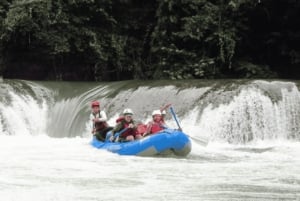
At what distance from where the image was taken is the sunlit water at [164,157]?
288 inches

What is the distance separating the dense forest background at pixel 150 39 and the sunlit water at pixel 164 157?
3283 millimetres

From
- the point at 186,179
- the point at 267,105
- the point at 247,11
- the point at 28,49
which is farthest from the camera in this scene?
the point at 28,49

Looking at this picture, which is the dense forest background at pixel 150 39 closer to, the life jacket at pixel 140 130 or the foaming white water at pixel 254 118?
the foaming white water at pixel 254 118

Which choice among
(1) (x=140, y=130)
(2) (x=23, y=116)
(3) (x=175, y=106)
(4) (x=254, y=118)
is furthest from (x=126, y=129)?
(2) (x=23, y=116)

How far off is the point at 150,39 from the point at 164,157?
961 centimetres

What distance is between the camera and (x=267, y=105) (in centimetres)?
1247

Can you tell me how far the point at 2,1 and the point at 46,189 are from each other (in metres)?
11.9

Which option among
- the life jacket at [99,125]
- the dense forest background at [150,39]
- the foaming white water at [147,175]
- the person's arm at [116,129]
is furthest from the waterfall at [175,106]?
the dense forest background at [150,39]

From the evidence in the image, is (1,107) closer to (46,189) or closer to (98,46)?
(98,46)

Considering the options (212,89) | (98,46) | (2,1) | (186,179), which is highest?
(2,1)

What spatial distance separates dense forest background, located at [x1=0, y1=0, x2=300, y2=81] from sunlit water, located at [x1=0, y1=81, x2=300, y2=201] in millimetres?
3283

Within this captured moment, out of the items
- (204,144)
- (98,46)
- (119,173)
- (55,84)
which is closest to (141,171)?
(119,173)

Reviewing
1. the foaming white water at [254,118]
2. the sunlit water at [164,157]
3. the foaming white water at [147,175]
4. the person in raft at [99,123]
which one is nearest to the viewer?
the foaming white water at [147,175]

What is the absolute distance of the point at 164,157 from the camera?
401 inches
